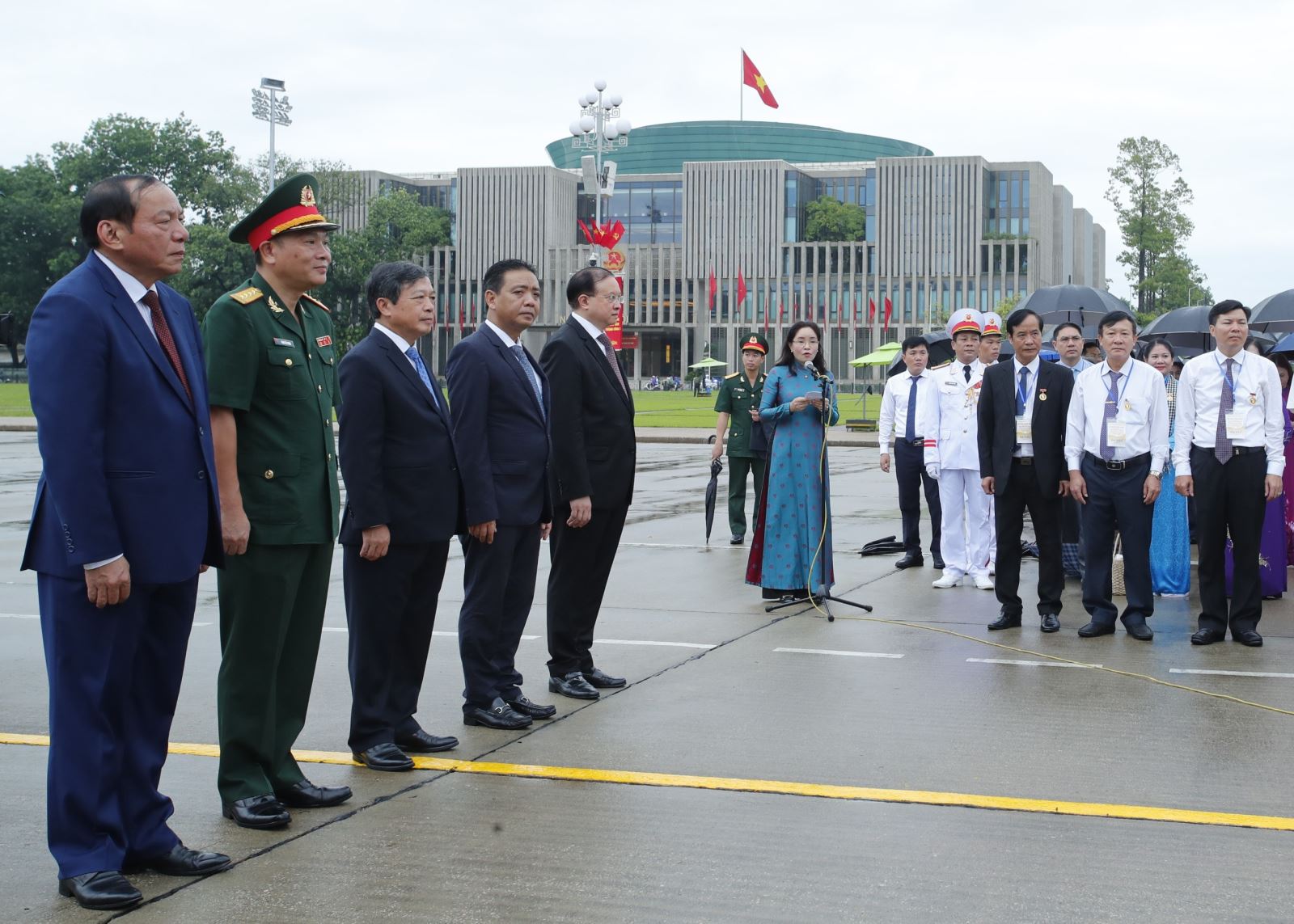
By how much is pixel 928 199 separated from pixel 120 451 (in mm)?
108665

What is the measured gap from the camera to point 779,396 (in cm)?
972

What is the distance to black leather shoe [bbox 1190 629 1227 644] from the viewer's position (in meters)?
8.15

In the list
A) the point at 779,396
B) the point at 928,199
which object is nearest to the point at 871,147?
the point at 928,199

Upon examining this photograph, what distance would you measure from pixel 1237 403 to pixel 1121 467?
77cm

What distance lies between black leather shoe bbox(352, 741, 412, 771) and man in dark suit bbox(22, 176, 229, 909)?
115 centimetres

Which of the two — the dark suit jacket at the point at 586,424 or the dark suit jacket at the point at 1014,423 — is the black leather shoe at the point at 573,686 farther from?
the dark suit jacket at the point at 1014,423

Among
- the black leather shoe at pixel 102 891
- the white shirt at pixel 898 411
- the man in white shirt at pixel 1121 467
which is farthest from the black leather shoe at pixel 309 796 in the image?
the white shirt at pixel 898 411

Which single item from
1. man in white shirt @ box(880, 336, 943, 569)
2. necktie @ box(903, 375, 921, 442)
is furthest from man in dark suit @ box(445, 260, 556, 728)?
necktie @ box(903, 375, 921, 442)

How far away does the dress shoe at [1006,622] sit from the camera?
873cm

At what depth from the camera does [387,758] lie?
5285 mm

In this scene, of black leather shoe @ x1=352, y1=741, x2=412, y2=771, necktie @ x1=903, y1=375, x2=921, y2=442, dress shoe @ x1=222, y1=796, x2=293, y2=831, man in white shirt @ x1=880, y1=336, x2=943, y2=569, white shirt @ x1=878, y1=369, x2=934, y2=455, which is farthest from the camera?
necktie @ x1=903, y1=375, x2=921, y2=442

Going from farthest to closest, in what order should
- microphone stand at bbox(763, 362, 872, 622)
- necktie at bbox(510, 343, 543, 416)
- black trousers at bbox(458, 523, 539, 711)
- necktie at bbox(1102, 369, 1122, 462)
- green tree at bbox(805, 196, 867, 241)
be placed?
green tree at bbox(805, 196, 867, 241) < microphone stand at bbox(763, 362, 872, 622) < necktie at bbox(1102, 369, 1122, 462) < necktie at bbox(510, 343, 543, 416) < black trousers at bbox(458, 523, 539, 711)

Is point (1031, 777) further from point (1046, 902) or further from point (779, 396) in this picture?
point (779, 396)

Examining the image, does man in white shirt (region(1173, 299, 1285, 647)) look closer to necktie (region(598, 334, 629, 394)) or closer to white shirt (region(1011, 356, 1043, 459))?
white shirt (region(1011, 356, 1043, 459))
